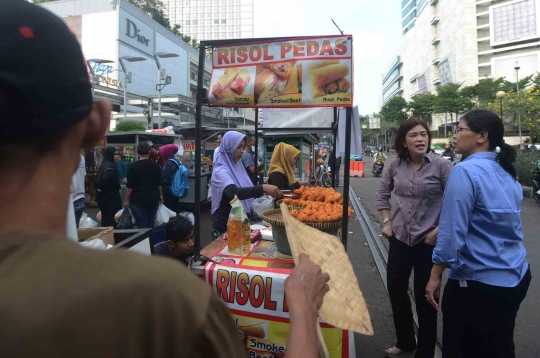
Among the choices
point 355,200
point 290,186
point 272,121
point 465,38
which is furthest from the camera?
point 465,38

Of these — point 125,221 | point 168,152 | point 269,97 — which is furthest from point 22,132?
point 168,152

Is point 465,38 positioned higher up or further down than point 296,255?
higher up

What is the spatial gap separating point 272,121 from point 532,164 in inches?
455

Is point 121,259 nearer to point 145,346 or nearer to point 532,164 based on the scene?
point 145,346

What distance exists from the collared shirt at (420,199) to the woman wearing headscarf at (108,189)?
5.20 meters

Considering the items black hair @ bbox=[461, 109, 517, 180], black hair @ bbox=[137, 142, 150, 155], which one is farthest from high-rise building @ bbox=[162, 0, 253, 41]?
black hair @ bbox=[461, 109, 517, 180]

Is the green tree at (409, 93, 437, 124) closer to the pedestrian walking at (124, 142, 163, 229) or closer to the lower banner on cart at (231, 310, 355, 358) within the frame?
the pedestrian walking at (124, 142, 163, 229)

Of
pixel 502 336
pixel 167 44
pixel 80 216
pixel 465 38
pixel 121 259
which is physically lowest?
pixel 502 336

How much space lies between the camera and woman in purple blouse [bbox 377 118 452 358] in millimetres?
2805

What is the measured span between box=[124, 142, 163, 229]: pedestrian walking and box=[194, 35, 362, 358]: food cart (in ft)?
11.7

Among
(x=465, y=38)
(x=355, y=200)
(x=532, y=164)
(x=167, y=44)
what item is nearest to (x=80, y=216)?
(x=355, y=200)

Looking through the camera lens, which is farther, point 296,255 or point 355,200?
point 355,200

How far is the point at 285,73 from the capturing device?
2.36m

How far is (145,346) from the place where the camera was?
53cm
